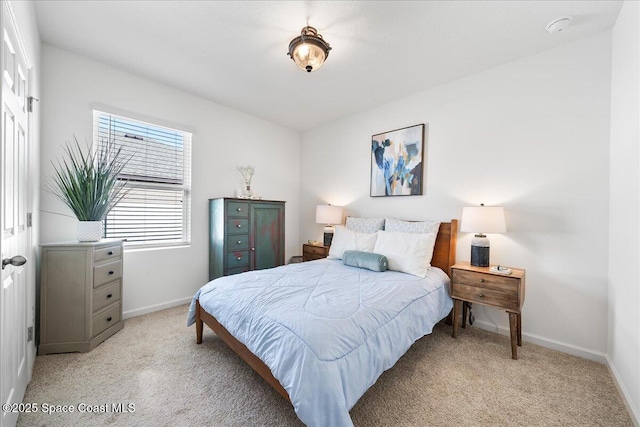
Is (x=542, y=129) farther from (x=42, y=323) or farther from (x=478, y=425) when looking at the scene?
(x=42, y=323)

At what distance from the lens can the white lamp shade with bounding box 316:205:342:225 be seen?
362cm

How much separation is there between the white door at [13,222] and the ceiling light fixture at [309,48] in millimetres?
1522

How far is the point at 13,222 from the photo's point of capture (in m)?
1.38

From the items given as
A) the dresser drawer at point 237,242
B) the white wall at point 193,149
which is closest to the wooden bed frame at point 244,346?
the dresser drawer at point 237,242

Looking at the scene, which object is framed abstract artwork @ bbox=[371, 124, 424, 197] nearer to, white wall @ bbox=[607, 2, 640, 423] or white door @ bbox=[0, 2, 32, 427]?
white wall @ bbox=[607, 2, 640, 423]

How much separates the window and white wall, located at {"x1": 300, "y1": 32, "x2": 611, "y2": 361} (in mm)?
2967

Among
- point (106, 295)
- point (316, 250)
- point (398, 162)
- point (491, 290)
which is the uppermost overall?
point (398, 162)

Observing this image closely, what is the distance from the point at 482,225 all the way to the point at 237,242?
2687 millimetres

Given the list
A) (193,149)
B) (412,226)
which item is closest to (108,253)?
(193,149)

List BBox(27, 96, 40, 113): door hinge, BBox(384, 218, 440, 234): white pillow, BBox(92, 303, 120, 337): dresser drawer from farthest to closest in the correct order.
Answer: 1. BBox(384, 218, 440, 234): white pillow
2. BBox(92, 303, 120, 337): dresser drawer
3. BBox(27, 96, 40, 113): door hinge

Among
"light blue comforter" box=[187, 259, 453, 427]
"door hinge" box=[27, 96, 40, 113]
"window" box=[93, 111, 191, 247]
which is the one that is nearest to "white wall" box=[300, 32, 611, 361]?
"light blue comforter" box=[187, 259, 453, 427]

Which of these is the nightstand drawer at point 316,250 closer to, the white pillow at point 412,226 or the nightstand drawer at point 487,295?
the white pillow at point 412,226

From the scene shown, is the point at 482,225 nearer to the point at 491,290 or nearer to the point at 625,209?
the point at 491,290

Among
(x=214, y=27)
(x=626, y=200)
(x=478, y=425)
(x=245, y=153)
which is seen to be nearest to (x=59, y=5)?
(x=214, y=27)
